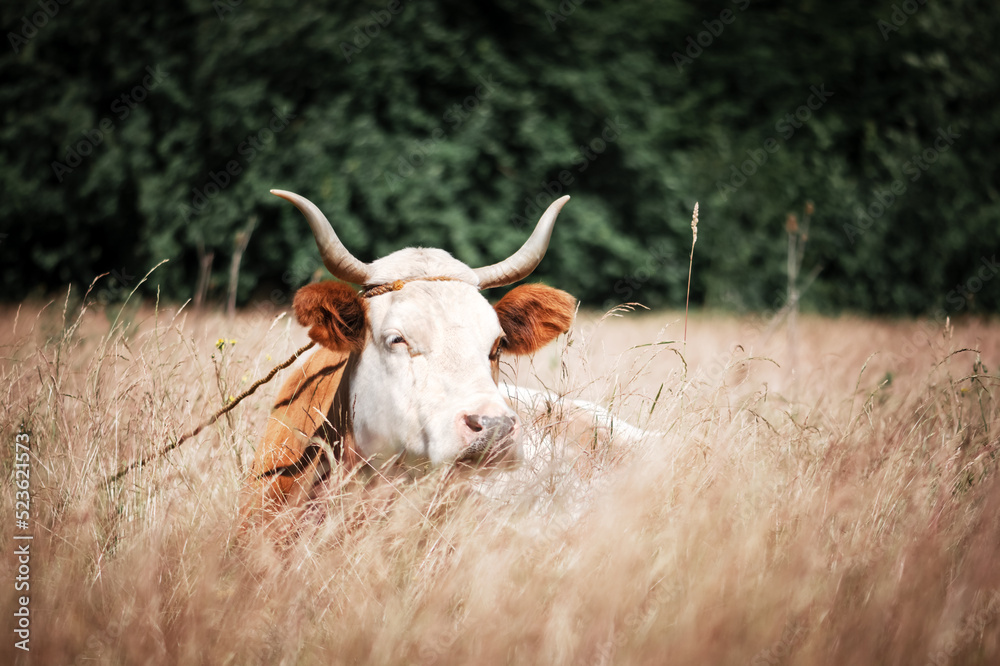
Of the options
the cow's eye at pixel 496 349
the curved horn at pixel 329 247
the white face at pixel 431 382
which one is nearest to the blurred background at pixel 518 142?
the curved horn at pixel 329 247

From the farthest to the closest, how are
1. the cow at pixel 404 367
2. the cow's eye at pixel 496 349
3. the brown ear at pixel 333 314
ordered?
1. the cow's eye at pixel 496 349
2. the brown ear at pixel 333 314
3. the cow at pixel 404 367

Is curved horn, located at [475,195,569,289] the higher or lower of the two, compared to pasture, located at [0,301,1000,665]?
higher

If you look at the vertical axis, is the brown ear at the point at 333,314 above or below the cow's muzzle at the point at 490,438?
above

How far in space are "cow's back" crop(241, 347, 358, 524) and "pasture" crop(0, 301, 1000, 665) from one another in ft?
0.36

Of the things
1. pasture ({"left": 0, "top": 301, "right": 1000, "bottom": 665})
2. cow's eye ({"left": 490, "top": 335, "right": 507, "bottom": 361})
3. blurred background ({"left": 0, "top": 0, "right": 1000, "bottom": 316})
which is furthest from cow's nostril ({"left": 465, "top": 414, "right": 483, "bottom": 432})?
blurred background ({"left": 0, "top": 0, "right": 1000, "bottom": 316})

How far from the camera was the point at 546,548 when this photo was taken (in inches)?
82.7

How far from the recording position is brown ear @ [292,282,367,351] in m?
2.47

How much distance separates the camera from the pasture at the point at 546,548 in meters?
1.67

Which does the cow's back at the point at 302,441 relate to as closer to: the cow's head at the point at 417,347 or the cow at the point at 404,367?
the cow at the point at 404,367

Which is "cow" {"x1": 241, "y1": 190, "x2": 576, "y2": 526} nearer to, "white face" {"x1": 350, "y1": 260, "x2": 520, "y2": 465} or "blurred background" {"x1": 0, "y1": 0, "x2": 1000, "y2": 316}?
"white face" {"x1": 350, "y1": 260, "x2": 520, "y2": 465}

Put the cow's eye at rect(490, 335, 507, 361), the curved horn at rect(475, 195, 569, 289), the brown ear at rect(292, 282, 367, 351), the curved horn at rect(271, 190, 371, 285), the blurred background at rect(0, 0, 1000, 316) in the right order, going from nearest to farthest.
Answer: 1. the brown ear at rect(292, 282, 367, 351)
2. the curved horn at rect(271, 190, 371, 285)
3. the cow's eye at rect(490, 335, 507, 361)
4. the curved horn at rect(475, 195, 569, 289)
5. the blurred background at rect(0, 0, 1000, 316)

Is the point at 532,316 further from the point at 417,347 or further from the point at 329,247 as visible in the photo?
the point at 329,247

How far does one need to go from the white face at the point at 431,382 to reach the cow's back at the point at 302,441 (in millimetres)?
144

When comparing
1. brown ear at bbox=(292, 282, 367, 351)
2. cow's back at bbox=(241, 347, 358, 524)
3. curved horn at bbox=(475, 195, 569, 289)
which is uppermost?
curved horn at bbox=(475, 195, 569, 289)
